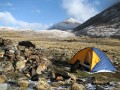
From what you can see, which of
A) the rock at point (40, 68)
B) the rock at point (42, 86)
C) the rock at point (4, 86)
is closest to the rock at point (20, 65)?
the rock at point (40, 68)

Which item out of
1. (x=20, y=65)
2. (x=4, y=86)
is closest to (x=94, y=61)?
(x=20, y=65)

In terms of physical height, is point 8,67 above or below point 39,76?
above

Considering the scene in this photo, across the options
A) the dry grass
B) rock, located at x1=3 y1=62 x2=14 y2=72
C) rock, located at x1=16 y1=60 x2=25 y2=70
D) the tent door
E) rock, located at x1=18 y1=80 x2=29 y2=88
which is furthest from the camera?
the dry grass

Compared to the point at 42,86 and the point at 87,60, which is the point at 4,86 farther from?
the point at 87,60

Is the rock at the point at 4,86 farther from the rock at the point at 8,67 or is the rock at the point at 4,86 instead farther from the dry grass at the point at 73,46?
the dry grass at the point at 73,46

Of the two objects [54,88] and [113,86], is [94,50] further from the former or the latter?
[54,88]

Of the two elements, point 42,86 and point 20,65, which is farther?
point 20,65

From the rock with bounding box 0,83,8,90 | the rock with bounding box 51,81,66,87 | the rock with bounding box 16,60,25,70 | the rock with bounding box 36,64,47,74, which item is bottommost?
the rock with bounding box 51,81,66,87

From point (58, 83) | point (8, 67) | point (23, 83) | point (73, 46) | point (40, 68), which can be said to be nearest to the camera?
point (23, 83)

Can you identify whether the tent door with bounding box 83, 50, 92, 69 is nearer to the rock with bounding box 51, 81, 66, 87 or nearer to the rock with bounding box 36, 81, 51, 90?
the rock with bounding box 51, 81, 66, 87

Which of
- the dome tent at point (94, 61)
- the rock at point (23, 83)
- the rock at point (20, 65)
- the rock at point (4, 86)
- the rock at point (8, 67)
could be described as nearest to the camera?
the rock at point (4, 86)

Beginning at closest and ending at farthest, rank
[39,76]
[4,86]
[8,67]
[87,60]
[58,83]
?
[4,86], [58,83], [39,76], [8,67], [87,60]

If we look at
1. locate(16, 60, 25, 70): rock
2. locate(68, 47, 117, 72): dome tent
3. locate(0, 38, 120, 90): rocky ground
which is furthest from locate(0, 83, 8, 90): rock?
locate(68, 47, 117, 72): dome tent

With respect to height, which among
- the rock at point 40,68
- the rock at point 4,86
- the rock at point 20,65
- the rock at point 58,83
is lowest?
the rock at point 58,83
